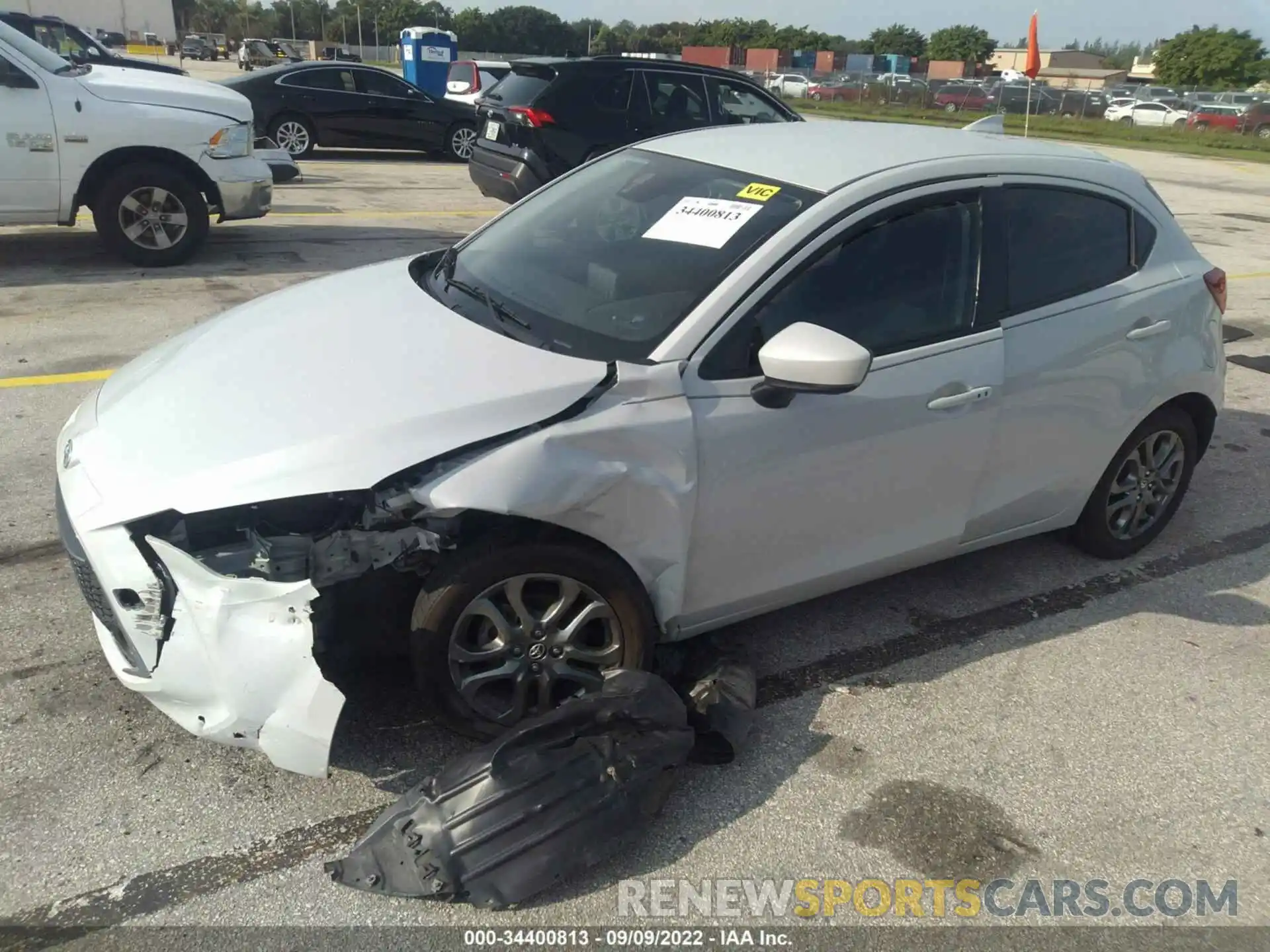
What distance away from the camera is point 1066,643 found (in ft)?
11.7

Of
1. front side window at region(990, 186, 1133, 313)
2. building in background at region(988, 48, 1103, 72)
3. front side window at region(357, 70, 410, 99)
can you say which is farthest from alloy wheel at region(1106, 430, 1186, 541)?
building in background at region(988, 48, 1103, 72)

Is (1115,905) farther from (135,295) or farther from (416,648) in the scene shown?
(135,295)

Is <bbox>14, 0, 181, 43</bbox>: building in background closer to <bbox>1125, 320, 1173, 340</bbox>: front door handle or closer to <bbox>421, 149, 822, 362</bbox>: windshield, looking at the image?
<bbox>421, 149, 822, 362</bbox>: windshield

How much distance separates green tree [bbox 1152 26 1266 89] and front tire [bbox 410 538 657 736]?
68.9 meters

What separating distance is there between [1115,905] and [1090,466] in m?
1.78

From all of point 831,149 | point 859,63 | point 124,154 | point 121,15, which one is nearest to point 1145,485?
point 831,149

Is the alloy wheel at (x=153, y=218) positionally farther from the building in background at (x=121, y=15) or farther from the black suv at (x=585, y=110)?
the building in background at (x=121, y=15)

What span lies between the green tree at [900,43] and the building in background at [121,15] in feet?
235

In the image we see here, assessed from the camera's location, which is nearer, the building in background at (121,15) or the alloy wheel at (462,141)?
the alloy wheel at (462,141)

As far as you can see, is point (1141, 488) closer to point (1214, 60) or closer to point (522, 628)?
point (522, 628)

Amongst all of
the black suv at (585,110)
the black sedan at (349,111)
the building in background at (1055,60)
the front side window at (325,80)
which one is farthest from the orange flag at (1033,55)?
the building in background at (1055,60)

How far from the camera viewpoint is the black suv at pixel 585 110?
9938 millimetres

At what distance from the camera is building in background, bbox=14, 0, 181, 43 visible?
47781mm

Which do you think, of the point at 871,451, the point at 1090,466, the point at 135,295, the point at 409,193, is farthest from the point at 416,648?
the point at 409,193
